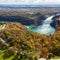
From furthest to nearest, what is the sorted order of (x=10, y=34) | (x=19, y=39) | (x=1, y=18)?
(x=1, y=18) < (x=10, y=34) < (x=19, y=39)

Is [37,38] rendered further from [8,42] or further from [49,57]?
[49,57]

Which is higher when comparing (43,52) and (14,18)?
(43,52)

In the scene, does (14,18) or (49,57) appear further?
(14,18)

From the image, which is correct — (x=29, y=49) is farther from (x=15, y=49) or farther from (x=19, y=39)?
(x=19, y=39)

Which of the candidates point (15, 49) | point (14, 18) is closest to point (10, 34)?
point (15, 49)

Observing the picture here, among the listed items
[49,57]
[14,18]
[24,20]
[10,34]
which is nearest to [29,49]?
[49,57]

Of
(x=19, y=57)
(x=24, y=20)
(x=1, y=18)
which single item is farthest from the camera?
(x=1, y=18)
